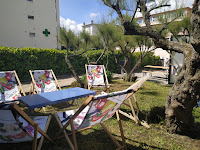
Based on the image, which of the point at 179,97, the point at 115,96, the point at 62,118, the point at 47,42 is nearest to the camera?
the point at 115,96

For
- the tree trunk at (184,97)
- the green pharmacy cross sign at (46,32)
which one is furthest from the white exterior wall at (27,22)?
the tree trunk at (184,97)

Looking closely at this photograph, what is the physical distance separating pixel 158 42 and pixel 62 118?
7.37 ft

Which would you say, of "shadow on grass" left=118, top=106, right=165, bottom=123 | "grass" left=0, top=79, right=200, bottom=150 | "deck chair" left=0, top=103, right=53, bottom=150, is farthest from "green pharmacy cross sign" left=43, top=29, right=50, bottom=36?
"deck chair" left=0, top=103, right=53, bottom=150

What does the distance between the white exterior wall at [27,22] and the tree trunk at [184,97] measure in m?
11.4

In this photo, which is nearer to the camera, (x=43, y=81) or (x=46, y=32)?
(x=43, y=81)

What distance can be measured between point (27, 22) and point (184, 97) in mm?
15299

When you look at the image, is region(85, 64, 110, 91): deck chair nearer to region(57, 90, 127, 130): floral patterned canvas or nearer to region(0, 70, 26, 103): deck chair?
region(0, 70, 26, 103): deck chair

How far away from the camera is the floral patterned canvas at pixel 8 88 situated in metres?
3.79

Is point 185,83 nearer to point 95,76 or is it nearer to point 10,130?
point 10,130

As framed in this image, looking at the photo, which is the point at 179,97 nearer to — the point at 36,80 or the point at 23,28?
the point at 36,80

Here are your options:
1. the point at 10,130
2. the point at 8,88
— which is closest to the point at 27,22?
the point at 8,88

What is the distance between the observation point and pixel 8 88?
3.96 metres

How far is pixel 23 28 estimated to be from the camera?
45.8 feet

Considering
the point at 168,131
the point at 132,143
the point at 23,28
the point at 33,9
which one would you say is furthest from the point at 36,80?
the point at 33,9
